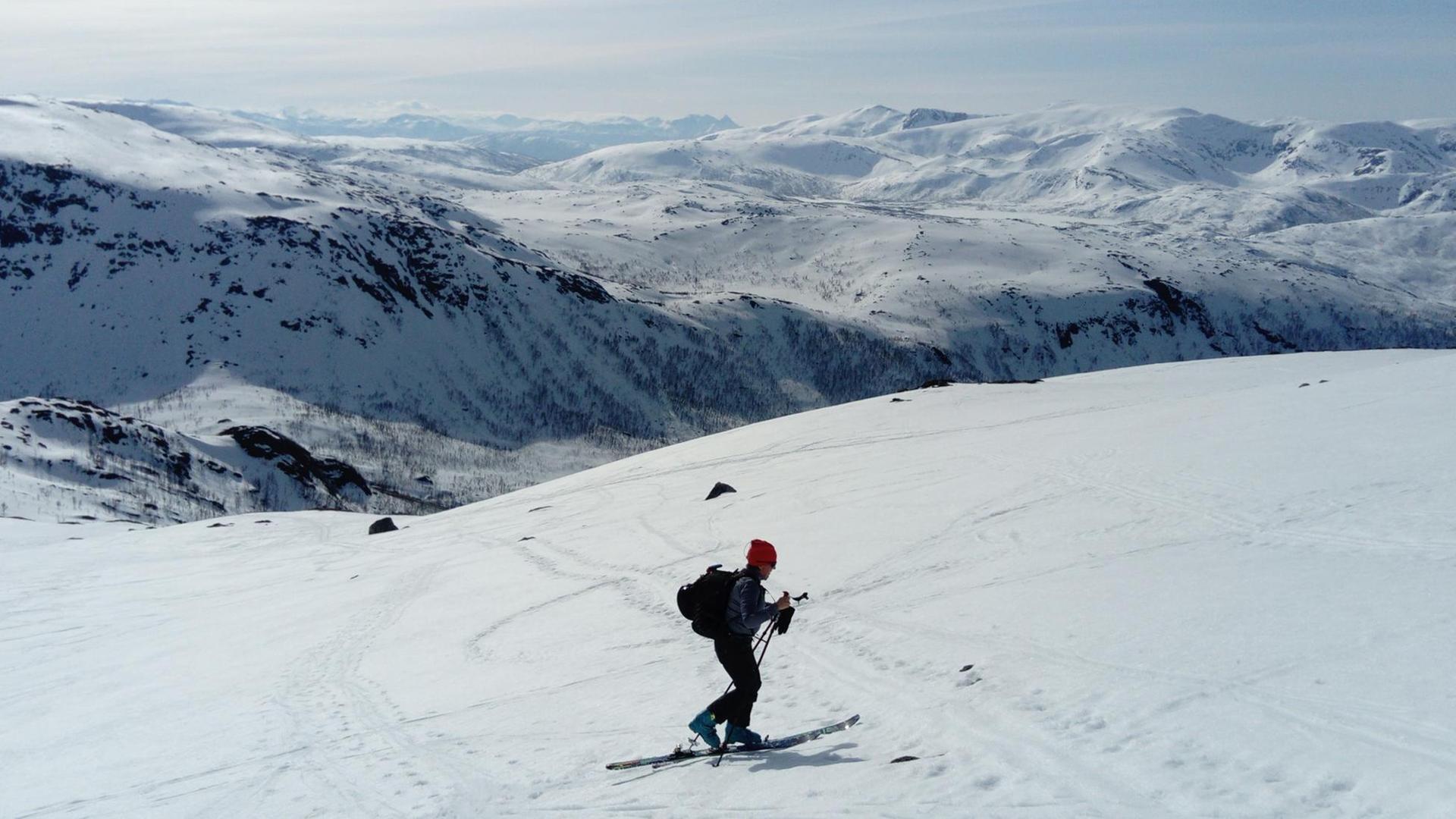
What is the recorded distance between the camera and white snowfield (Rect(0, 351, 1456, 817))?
898cm

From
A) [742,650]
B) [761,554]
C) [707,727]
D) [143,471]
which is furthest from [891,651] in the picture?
[143,471]

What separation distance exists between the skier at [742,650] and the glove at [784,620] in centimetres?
6

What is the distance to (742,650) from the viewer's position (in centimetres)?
1091

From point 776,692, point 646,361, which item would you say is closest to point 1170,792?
point 776,692

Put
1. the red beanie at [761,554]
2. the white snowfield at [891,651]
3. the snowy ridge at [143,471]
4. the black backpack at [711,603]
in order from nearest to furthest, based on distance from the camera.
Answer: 1. the white snowfield at [891,651]
2. the red beanie at [761,554]
3. the black backpack at [711,603]
4. the snowy ridge at [143,471]

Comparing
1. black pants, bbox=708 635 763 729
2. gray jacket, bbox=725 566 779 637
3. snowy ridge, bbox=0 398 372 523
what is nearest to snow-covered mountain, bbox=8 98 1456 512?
snowy ridge, bbox=0 398 372 523

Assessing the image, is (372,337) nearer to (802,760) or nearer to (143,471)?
(143,471)

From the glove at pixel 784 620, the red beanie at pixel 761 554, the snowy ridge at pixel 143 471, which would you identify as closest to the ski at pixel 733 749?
the glove at pixel 784 620

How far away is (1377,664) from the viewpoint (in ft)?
32.1

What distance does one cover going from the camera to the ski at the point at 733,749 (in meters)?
10.9

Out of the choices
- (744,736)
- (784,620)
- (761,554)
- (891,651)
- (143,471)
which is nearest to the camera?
(761,554)

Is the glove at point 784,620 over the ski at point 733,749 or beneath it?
over

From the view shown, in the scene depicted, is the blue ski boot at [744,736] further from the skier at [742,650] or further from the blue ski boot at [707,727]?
the blue ski boot at [707,727]

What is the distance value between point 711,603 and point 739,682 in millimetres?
1121
